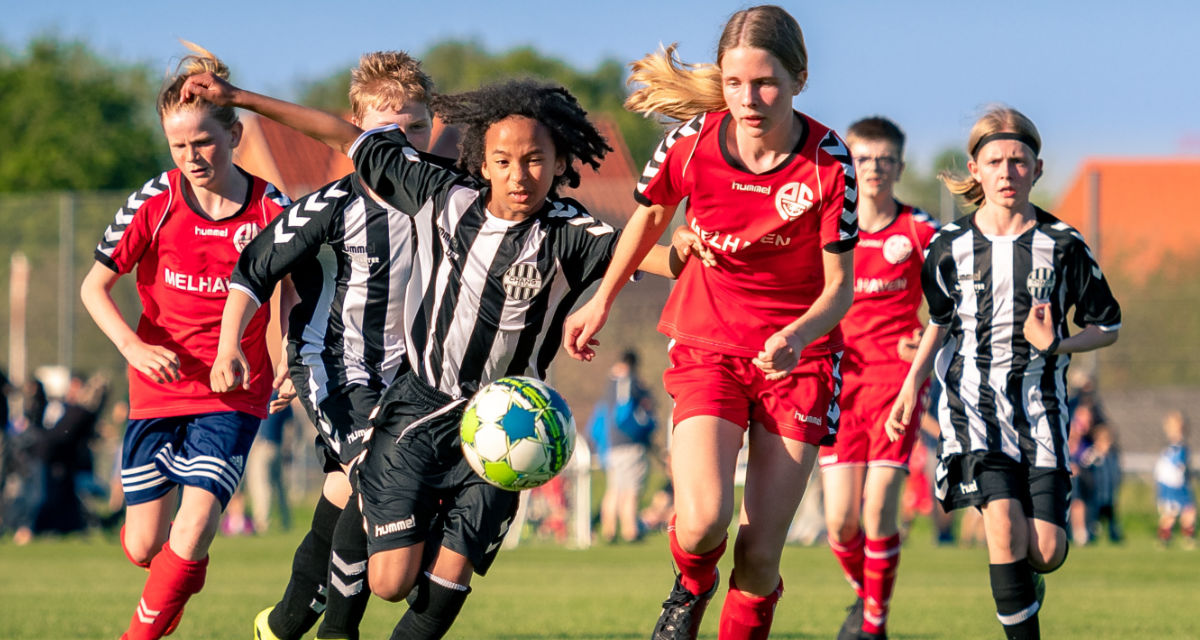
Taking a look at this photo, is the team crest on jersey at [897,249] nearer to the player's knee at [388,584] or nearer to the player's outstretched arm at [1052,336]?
the player's outstretched arm at [1052,336]

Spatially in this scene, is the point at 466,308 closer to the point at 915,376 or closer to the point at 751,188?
the point at 751,188

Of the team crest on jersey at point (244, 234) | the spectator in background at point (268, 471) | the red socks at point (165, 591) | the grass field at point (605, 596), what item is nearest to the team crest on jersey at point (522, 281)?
the team crest on jersey at point (244, 234)

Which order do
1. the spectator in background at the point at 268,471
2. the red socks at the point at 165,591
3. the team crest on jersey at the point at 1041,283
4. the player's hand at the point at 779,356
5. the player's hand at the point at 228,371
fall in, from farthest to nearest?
the spectator in background at the point at 268,471 < the team crest on jersey at the point at 1041,283 < the red socks at the point at 165,591 < the player's hand at the point at 228,371 < the player's hand at the point at 779,356

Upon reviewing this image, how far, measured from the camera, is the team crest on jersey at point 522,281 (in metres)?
5.08

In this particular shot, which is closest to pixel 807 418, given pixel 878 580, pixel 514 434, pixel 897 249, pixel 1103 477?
pixel 514 434

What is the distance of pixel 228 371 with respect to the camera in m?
5.25

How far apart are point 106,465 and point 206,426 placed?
829 inches

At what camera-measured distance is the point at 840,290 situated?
4.96 metres

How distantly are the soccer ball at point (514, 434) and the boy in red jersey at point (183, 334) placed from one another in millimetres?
1337

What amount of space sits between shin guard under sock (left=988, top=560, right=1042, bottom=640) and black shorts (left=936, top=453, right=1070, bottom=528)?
0.23 meters

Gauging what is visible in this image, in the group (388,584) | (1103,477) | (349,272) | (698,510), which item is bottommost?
(1103,477)

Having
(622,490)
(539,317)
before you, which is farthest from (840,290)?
(622,490)

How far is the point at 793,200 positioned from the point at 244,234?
7.55 ft

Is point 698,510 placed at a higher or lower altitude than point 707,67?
lower
